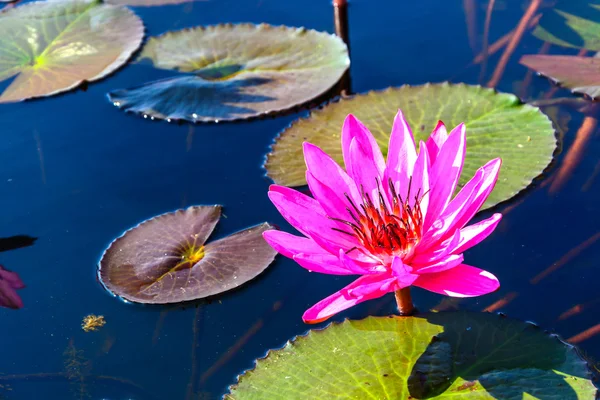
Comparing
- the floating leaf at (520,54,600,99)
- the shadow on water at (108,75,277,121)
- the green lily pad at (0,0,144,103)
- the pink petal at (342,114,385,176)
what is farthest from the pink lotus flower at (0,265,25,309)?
the floating leaf at (520,54,600,99)

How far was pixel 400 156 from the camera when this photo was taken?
2.16m

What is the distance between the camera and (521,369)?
1987 millimetres

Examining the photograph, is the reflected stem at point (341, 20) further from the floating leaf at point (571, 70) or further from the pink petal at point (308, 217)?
the pink petal at point (308, 217)

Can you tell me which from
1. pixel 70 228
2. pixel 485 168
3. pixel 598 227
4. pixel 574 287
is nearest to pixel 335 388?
pixel 485 168

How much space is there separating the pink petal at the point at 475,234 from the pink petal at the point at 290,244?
14.1 inches

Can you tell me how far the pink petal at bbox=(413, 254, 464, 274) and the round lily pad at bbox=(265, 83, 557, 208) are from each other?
94cm

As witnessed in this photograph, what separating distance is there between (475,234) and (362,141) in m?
0.48

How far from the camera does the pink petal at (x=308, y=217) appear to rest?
2.01 m

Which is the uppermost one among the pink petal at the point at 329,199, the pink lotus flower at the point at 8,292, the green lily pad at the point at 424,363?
the pink petal at the point at 329,199

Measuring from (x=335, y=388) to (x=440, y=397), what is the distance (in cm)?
28

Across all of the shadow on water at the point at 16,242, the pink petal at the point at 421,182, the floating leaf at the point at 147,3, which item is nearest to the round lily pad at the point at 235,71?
the floating leaf at the point at 147,3

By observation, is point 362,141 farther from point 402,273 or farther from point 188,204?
point 188,204

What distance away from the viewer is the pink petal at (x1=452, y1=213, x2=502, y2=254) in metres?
1.84

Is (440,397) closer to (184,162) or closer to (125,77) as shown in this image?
(184,162)
